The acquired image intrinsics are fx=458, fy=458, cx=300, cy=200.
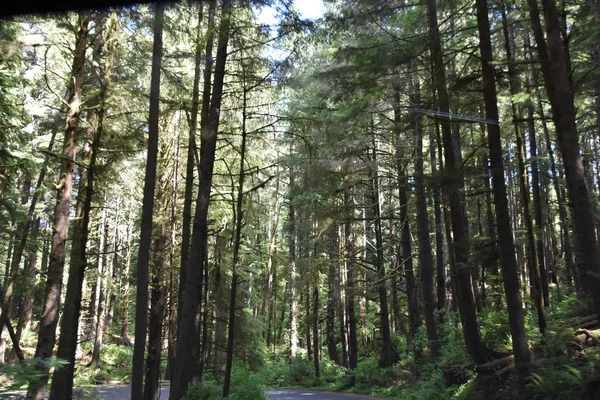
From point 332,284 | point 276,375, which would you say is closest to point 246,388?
point 332,284

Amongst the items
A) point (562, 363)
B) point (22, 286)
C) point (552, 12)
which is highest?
point (552, 12)

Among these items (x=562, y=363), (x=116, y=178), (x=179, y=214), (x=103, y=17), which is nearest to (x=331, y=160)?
(x=179, y=214)

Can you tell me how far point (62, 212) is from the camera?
11.1 m

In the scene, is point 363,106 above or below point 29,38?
below

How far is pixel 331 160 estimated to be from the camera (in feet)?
56.5

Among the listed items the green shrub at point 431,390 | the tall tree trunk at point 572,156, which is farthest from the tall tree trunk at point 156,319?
the tall tree trunk at point 572,156

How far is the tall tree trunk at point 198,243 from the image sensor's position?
10.6 m

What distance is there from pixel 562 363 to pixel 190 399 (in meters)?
8.18

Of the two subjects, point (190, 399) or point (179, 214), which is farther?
point (179, 214)

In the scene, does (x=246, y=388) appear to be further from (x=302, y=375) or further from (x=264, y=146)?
(x=302, y=375)

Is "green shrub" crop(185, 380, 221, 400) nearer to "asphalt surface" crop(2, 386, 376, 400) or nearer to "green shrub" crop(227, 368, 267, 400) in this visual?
"green shrub" crop(227, 368, 267, 400)

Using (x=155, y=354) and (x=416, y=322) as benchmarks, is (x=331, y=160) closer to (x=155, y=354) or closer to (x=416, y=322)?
(x=416, y=322)

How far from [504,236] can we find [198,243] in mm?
6896

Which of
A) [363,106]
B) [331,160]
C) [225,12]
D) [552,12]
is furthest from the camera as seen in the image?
[331,160]
